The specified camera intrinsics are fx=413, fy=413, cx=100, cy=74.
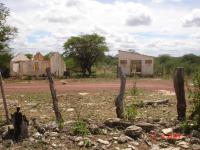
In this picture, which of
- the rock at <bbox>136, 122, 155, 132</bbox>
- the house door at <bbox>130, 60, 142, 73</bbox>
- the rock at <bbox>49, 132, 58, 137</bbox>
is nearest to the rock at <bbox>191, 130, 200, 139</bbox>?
the rock at <bbox>136, 122, 155, 132</bbox>

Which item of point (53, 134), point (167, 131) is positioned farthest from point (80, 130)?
point (167, 131)

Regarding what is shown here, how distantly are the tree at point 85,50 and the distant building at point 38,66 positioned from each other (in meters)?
1.61

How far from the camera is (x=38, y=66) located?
43156mm

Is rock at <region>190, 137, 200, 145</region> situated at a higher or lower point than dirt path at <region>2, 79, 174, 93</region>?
lower

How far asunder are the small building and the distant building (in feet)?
22.4

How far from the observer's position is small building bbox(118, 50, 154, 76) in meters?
43.5

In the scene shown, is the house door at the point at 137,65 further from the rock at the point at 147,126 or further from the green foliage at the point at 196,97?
the rock at the point at 147,126

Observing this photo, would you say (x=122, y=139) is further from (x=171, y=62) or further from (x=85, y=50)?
(x=171, y=62)

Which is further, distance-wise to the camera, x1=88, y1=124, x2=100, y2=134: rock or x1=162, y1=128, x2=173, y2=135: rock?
x1=162, y1=128, x2=173, y2=135: rock

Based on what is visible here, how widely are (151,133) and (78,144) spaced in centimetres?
182

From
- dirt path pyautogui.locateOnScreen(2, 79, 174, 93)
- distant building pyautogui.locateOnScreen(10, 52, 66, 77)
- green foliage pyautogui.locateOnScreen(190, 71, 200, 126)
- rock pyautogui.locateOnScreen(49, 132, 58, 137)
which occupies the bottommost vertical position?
rock pyautogui.locateOnScreen(49, 132, 58, 137)

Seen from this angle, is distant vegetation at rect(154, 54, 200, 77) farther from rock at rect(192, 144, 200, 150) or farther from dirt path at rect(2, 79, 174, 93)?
rock at rect(192, 144, 200, 150)

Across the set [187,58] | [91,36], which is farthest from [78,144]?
[187,58]

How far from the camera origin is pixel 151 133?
29.5 ft
